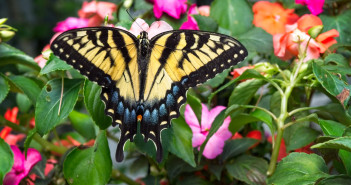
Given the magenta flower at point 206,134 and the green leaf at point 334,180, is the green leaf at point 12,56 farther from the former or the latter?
the green leaf at point 334,180

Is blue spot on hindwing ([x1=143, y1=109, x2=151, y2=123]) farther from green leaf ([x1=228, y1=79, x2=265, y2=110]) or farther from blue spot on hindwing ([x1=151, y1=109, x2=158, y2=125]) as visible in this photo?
green leaf ([x1=228, y1=79, x2=265, y2=110])

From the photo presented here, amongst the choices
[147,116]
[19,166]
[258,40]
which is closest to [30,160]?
[19,166]

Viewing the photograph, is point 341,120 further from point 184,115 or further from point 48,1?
point 48,1

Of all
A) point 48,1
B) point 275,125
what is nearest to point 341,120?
point 275,125

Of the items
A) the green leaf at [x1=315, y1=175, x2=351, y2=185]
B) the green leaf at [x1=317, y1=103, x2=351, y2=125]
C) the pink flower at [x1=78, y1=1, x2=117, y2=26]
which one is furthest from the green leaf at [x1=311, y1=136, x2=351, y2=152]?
the pink flower at [x1=78, y1=1, x2=117, y2=26]

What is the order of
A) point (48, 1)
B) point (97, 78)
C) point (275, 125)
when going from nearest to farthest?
point (97, 78) → point (275, 125) → point (48, 1)

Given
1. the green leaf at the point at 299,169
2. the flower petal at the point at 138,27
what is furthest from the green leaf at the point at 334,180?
the flower petal at the point at 138,27
